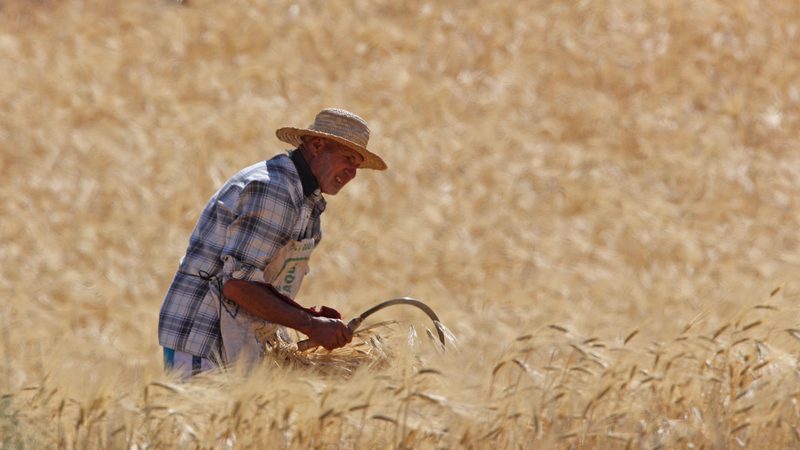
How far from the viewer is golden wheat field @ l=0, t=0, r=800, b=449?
3.48 meters

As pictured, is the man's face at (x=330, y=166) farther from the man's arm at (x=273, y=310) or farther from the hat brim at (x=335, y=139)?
the man's arm at (x=273, y=310)

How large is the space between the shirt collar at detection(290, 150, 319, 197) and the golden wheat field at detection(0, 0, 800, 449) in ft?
1.79

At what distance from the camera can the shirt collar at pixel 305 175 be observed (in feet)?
13.9

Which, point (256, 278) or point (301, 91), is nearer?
point (256, 278)

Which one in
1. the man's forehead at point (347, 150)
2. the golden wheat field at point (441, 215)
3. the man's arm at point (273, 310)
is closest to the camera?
the golden wheat field at point (441, 215)

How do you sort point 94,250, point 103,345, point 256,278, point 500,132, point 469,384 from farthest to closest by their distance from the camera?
point 500,132
point 94,250
point 103,345
point 256,278
point 469,384

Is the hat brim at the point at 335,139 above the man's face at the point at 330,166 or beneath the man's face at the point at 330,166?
above

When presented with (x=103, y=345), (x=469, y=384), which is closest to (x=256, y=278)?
(x=469, y=384)

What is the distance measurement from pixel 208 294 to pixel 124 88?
9597mm

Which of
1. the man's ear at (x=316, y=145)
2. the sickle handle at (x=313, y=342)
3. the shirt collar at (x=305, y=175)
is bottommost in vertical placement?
the sickle handle at (x=313, y=342)

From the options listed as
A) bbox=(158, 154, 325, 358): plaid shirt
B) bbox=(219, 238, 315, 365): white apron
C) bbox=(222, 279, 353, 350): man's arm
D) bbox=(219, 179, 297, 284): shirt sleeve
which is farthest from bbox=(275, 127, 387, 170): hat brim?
bbox=(222, 279, 353, 350): man's arm

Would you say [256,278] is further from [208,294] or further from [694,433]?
[694,433]

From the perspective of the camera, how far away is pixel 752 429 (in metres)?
3.67

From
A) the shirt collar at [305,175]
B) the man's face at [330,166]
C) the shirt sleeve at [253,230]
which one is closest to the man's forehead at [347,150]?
the man's face at [330,166]
